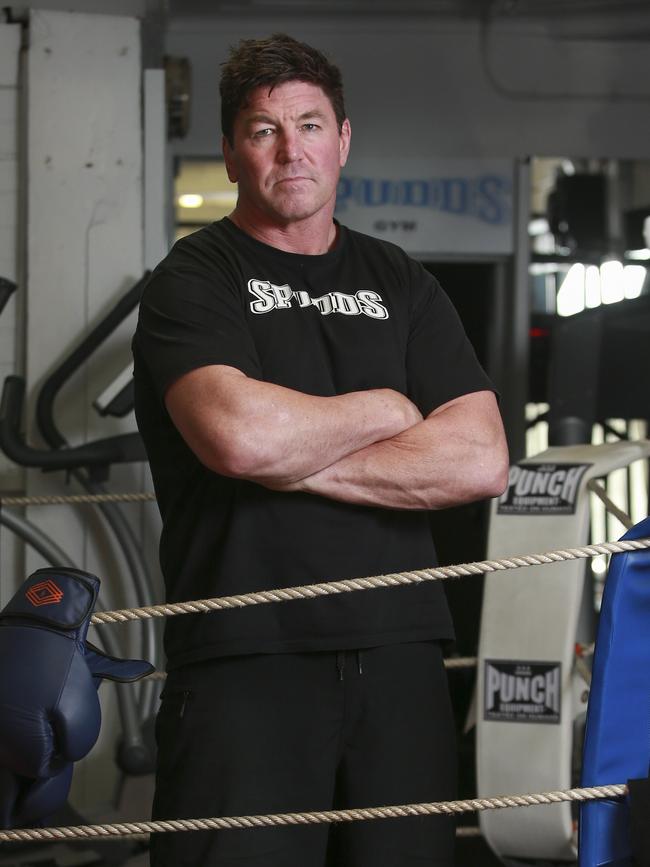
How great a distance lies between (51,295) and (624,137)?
3.48 m

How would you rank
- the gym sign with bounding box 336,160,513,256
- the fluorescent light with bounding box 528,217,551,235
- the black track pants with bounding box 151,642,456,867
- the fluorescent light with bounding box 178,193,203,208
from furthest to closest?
the fluorescent light with bounding box 528,217,551,235 → the fluorescent light with bounding box 178,193,203,208 → the gym sign with bounding box 336,160,513,256 → the black track pants with bounding box 151,642,456,867

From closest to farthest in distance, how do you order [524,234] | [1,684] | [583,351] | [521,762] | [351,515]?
[1,684]
[351,515]
[521,762]
[583,351]
[524,234]

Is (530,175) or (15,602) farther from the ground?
(530,175)

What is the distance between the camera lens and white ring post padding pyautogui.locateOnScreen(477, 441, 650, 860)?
2.48 m

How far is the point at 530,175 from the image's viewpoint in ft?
18.4

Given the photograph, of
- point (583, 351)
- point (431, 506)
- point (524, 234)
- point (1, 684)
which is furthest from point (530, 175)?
point (1, 684)

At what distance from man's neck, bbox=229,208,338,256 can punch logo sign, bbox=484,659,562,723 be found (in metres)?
1.25

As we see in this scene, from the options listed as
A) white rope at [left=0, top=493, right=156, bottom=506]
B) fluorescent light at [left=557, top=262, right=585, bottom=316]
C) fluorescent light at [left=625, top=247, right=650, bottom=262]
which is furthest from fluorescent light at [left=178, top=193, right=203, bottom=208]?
white rope at [left=0, top=493, right=156, bottom=506]

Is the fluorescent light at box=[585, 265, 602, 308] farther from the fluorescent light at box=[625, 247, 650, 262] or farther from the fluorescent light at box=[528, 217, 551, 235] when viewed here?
the fluorescent light at box=[528, 217, 551, 235]

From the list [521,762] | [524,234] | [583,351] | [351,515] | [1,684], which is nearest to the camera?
[1,684]

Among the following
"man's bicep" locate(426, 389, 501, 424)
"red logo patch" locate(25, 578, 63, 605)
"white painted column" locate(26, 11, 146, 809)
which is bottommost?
"red logo patch" locate(25, 578, 63, 605)

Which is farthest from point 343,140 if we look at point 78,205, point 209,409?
point 78,205

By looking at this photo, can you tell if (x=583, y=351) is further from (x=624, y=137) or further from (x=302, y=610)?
(x=624, y=137)

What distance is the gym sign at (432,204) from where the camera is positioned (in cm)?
550
